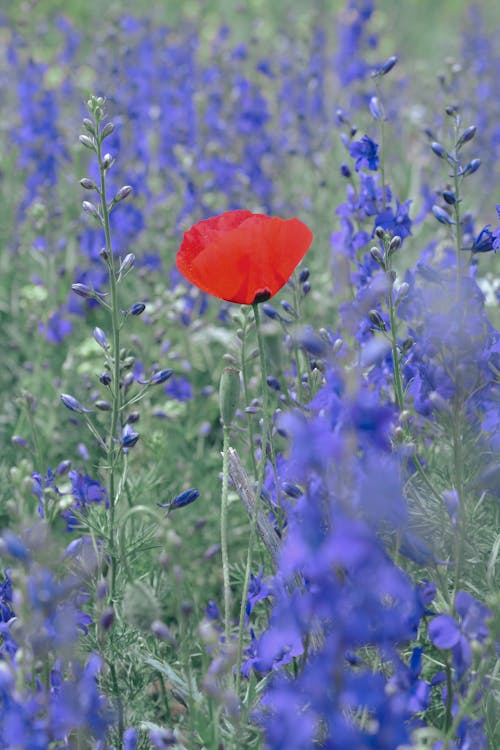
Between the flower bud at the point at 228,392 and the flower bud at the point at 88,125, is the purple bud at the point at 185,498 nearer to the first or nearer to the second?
the flower bud at the point at 228,392

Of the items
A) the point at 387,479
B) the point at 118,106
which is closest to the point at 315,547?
the point at 387,479

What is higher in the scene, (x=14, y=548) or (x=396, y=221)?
(x=396, y=221)

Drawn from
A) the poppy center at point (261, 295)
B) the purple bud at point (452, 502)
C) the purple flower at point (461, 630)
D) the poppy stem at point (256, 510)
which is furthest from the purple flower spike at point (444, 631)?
the poppy center at point (261, 295)

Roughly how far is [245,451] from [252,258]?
5.10 feet

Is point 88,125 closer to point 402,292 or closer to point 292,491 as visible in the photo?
point 402,292

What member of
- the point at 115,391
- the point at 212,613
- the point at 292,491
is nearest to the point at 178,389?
the point at 212,613

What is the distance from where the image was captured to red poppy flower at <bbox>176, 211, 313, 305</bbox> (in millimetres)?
1820

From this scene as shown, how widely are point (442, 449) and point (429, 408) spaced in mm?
520

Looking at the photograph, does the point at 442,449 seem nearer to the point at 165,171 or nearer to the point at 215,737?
the point at 215,737

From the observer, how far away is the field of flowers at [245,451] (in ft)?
4.41

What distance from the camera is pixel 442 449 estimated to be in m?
2.45

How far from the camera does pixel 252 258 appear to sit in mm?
1822

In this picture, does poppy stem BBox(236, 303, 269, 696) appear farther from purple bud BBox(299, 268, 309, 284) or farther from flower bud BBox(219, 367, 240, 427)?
purple bud BBox(299, 268, 309, 284)

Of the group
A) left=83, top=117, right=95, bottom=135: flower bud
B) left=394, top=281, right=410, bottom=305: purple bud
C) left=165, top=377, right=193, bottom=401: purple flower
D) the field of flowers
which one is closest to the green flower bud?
the field of flowers
